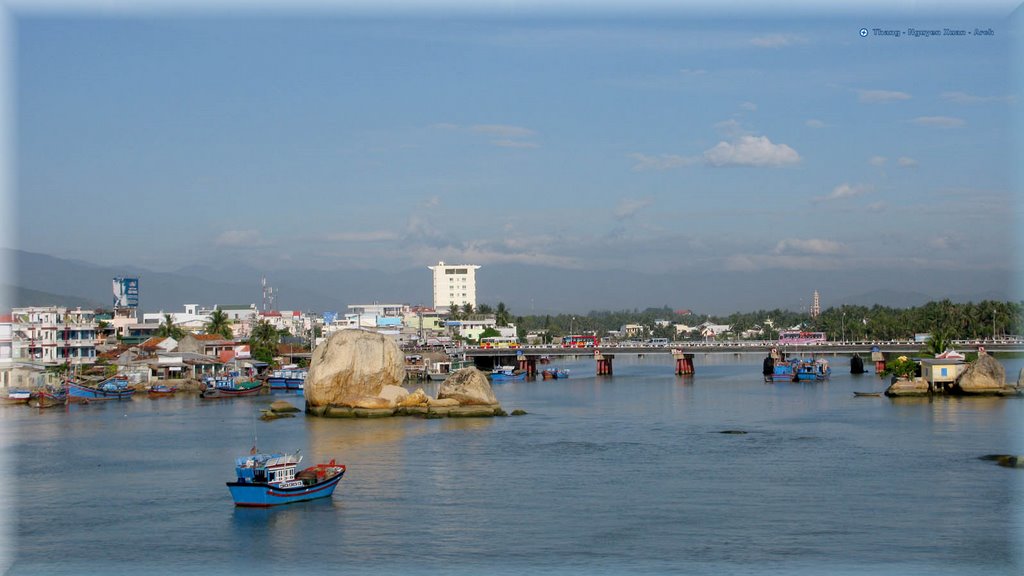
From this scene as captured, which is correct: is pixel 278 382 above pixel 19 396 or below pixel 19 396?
below

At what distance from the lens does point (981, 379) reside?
98.6 ft

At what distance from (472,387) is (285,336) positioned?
117ft

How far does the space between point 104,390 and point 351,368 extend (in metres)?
11.9

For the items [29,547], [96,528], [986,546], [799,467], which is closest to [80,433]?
[96,528]

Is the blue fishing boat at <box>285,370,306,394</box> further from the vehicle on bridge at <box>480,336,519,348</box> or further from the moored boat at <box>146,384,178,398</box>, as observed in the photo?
the vehicle on bridge at <box>480,336,519,348</box>

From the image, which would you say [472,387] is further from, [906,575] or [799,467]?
[906,575]

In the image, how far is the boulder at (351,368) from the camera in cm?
2605

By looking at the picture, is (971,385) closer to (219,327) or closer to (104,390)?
(104,390)

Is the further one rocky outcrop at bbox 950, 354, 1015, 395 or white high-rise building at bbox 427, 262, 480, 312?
white high-rise building at bbox 427, 262, 480, 312

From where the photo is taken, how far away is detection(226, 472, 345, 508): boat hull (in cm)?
1371

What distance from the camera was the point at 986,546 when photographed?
10531mm

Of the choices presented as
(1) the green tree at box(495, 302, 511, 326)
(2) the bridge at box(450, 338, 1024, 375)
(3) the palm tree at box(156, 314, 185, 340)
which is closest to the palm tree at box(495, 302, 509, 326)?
(1) the green tree at box(495, 302, 511, 326)

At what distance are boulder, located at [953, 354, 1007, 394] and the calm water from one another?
4910mm

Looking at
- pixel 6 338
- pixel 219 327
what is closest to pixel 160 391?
pixel 219 327
